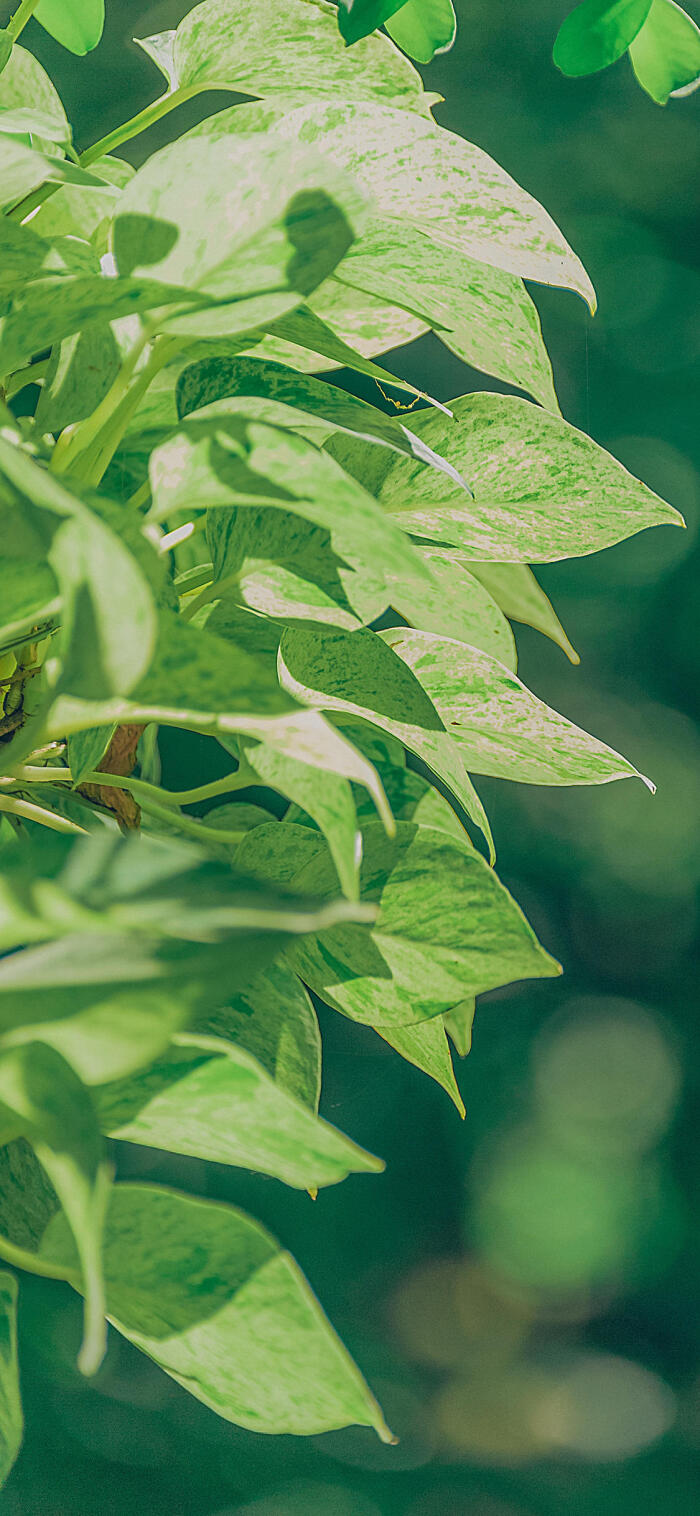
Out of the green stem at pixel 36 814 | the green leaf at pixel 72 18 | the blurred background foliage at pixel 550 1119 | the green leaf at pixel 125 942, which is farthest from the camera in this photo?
the blurred background foliage at pixel 550 1119

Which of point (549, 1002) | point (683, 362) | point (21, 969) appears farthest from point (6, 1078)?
point (683, 362)

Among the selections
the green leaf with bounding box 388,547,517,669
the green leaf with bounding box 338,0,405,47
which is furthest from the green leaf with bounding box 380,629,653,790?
the green leaf with bounding box 338,0,405,47

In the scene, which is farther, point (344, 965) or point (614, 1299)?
point (614, 1299)

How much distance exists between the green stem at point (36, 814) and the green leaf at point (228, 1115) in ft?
0.22

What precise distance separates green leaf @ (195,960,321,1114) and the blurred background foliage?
1.04 feet

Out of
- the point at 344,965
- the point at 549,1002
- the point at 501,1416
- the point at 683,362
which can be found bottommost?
the point at 501,1416

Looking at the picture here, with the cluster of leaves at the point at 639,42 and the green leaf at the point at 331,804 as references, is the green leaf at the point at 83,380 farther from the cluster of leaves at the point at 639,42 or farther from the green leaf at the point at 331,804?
the cluster of leaves at the point at 639,42

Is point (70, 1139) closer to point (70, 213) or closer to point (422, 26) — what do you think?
point (70, 213)

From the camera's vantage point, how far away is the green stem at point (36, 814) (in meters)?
0.17

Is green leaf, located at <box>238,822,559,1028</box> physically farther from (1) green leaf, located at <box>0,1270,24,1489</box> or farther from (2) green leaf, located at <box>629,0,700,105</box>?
(2) green leaf, located at <box>629,0,700,105</box>

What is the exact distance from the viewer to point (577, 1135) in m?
0.51

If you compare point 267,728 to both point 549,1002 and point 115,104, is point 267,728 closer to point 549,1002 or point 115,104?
point 549,1002

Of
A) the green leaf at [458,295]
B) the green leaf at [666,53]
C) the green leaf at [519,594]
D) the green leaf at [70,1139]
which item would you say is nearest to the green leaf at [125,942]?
the green leaf at [70,1139]

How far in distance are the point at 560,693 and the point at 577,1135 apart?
219 millimetres
